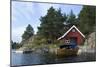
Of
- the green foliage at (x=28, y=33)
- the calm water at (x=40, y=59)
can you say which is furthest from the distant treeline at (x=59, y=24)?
the calm water at (x=40, y=59)

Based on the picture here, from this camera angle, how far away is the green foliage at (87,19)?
110 inches

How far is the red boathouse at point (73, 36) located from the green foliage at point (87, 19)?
0.09 m

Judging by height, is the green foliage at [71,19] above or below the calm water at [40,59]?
above

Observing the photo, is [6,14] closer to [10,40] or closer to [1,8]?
[1,8]

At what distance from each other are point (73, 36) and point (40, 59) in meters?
0.59

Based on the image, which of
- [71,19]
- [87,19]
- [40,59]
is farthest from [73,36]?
[40,59]

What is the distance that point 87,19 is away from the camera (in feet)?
9.31

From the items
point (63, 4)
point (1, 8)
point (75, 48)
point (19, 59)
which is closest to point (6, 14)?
point (1, 8)

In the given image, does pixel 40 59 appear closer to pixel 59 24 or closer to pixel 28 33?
pixel 28 33

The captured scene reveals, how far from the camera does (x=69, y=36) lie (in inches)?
107

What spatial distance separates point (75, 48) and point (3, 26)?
108cm

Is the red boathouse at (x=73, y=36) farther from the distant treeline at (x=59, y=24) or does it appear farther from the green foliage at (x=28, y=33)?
the green foliage at (x=28, y=33)

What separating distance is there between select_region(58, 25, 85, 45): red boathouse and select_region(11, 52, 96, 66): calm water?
0.23 metres

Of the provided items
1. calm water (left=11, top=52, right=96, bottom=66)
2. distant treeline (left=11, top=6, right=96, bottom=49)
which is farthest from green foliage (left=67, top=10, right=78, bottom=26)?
calm water (left=11, top=52, right=96, bottom=66)
